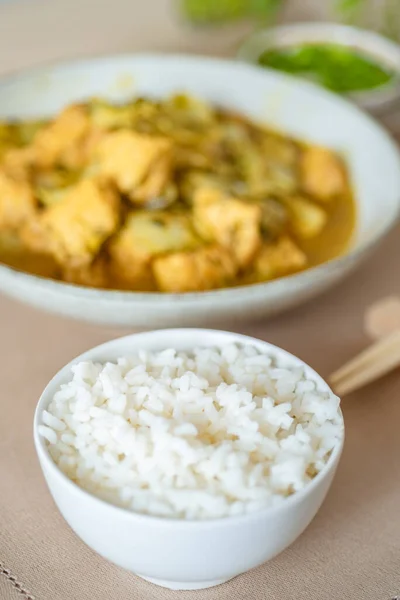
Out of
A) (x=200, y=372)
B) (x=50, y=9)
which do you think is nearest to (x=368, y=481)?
(x=200, y=372)

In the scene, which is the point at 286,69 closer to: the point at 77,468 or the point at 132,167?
the point at 132,167

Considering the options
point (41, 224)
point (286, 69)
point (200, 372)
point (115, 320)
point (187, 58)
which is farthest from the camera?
point (286, 69)

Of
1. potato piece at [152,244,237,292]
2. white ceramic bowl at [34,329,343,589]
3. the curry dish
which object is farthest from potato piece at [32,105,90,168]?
white ceramic bowl at [34,329,343,589]

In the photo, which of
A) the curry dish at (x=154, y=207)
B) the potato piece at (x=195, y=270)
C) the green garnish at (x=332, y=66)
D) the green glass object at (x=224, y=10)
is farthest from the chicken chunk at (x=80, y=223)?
the green glass object at (x=224, y=10)

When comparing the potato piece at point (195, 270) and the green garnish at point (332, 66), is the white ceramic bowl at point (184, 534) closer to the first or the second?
the potato piece at point (195, 270)

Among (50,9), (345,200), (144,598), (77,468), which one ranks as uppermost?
(345,200)

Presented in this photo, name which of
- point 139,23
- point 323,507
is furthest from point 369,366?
point 139,23

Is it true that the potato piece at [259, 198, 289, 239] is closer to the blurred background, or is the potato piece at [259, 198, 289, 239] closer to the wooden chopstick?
the wooden chopstick
